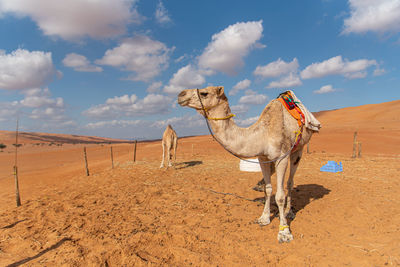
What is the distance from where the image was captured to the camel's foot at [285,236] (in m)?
4.51

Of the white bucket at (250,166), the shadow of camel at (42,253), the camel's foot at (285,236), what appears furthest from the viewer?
the white bucket at (250,166)

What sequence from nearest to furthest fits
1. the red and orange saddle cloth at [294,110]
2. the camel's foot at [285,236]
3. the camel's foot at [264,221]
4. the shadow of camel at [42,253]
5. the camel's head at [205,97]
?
the shadow of camel at [42,253], the camel's head at [205,97], the camel's foot at [285,236], the red and orange saddle cloth at [294,110], the camel's foot at [264,221]

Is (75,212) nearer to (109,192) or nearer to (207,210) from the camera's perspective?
(109,192)

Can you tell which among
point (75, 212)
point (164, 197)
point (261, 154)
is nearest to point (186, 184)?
point (164, 197)

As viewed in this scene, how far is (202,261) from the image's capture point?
12.7ft

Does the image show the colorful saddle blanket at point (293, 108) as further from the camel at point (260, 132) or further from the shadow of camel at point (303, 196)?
the shadow of camel at point (303, 196)

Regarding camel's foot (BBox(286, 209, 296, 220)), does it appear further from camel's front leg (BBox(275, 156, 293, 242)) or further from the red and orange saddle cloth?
the red and orange saddle cloth

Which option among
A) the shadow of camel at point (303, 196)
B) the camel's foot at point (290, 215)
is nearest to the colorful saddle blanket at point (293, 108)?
the camel's foot at point (290, 215)

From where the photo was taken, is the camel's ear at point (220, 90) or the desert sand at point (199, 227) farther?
the camel's ear at point (220, 90)

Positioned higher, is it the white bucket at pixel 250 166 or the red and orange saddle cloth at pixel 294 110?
the red and orange saddle cloth at pixel 294 110

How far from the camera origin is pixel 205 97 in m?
4.16

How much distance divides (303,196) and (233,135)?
4658 millimetres

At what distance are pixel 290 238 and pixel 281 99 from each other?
10.2 feet

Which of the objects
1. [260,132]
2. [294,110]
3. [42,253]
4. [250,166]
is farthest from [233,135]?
[250,166]
